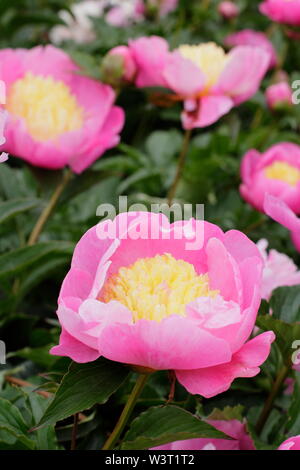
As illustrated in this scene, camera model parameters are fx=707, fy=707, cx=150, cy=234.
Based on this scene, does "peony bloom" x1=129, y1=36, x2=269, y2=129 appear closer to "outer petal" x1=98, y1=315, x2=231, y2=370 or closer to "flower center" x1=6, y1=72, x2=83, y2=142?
"flower center" x1=6, y1=72, x2=83, y2=142

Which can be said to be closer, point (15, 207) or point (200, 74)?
point (15, 207)

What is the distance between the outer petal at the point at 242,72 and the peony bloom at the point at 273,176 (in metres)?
0.09

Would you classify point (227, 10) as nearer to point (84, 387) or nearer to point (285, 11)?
point (285, 11)

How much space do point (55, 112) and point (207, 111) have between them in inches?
7.6

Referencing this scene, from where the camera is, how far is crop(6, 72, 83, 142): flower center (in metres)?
0.78

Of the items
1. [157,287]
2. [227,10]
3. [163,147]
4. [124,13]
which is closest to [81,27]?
[124,13]

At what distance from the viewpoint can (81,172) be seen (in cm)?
89

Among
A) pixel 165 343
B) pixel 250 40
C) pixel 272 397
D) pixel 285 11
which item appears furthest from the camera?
pixel 250 40

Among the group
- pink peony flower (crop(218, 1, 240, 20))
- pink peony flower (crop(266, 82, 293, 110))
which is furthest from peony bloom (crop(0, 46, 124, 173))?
pink peony flower (crop(218, 1, 240, 20))

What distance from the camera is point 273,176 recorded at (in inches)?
37.3

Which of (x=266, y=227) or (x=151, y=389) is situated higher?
(x=151, y=389)

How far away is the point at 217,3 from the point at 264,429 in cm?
144
